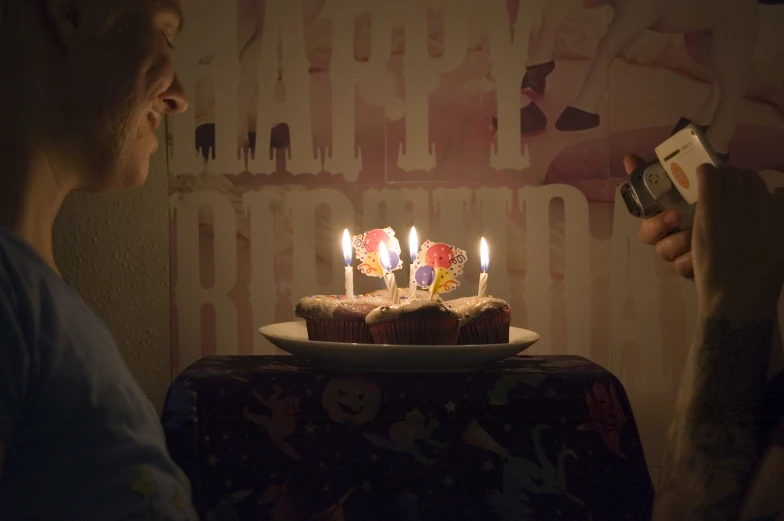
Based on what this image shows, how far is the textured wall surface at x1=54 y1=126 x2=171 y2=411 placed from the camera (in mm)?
1328

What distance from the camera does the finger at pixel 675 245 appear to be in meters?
0.91

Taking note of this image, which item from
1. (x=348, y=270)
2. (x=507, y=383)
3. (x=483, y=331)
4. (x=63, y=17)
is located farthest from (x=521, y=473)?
(x=63, y=17)

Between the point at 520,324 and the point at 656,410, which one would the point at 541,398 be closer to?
the point at 520,324

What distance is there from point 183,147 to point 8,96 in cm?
81

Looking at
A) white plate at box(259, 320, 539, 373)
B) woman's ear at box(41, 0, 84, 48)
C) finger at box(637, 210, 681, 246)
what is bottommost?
white plate at box(259, 320, 539, 373)

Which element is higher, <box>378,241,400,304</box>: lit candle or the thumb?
the thumb

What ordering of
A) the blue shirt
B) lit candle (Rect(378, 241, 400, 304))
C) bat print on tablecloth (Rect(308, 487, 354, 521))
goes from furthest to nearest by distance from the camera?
1. lit candle (Rect(378, 241, 400, 304))
2. bat print on tablecloth (Rect(308, 487, 354, 521))
3. the blue shirt

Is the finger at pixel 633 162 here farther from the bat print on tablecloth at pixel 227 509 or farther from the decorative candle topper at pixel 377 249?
the bat print on tablecloth at pixel 227 509

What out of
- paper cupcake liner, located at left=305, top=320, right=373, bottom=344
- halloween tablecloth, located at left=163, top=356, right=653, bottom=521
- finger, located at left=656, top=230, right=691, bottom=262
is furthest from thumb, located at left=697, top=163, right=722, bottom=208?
paper cupcake liner, located at left=305, top=320, right=373, bottom=344

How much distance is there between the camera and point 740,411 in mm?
758

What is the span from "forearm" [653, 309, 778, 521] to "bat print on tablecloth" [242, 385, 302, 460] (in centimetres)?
49

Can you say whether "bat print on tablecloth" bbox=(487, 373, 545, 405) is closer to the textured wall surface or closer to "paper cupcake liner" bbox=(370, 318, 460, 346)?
"paper cupcake liner" bbox=(370, 318, 460, 346)

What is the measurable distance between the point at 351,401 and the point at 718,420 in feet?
1.58

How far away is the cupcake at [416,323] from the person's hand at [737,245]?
37cm
